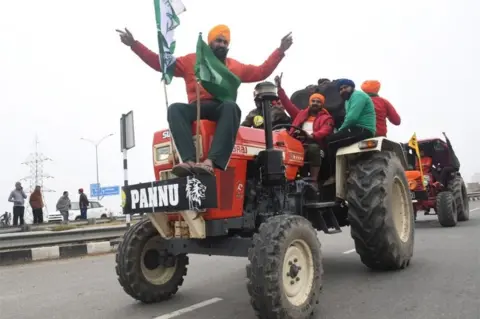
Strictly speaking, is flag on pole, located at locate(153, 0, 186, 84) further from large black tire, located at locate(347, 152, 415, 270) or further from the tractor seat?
the tractor seat

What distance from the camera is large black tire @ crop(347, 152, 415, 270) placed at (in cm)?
504

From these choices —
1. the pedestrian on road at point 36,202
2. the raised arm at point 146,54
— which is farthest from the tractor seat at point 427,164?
the pedestrian on road at point 36,202

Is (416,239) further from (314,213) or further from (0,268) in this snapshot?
(0,268)

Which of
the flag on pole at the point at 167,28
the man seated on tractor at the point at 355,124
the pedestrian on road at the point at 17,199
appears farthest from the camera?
the pedestrian on road at the point at 17,199

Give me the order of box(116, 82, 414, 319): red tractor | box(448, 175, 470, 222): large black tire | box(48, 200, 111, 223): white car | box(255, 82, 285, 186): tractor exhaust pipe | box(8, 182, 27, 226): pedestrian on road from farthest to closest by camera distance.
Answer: box(48, 200, 111, 223): white car
box(8, 182, 27, 226): pedestrian on road
box(448, 175, 470, 222): large black tire
box(255, 82, 285, 186): tractor exhaust pipe
box(116, 82, 414, 319): red tractor

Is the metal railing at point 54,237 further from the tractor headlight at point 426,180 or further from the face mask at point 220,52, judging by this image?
the tractor headlight at point 426,180

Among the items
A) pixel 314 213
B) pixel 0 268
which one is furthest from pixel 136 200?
pixel 0 268

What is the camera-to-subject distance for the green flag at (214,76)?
393 cm

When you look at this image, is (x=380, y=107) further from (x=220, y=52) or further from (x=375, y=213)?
(x=220, y=52)

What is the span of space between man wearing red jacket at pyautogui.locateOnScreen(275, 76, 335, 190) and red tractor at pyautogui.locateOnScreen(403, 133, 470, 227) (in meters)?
5.70

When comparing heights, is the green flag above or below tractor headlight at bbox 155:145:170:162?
above

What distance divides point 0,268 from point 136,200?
5434 millimetres

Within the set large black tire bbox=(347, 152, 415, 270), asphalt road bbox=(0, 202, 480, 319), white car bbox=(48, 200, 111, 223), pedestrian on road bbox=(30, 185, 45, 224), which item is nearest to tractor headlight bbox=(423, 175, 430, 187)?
asphalt road bbox=(0, 202, 480, 319)

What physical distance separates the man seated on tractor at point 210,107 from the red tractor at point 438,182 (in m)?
7.28
